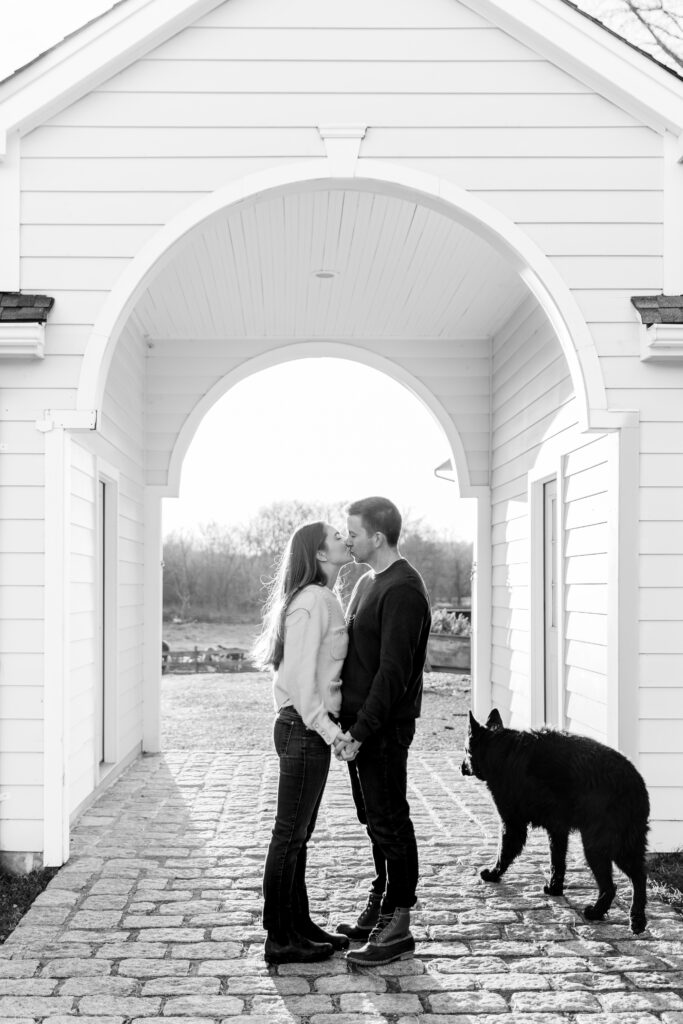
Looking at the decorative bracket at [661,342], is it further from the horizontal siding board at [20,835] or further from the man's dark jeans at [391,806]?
the horizontal siding board at [20,835]

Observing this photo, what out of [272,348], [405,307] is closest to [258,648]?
[405,307]

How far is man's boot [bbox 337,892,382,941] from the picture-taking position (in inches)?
173

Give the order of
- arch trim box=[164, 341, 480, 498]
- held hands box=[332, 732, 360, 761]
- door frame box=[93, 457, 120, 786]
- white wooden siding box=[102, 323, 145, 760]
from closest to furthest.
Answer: held hands box=[332, 732, 360, 761], door frame box=[93, 457, 120, 786], white wooden siding box=[102, 323, 145, 760], arch trim box=[164, 341, 480, 498]

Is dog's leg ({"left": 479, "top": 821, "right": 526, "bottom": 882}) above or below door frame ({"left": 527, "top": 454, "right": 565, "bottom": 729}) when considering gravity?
below

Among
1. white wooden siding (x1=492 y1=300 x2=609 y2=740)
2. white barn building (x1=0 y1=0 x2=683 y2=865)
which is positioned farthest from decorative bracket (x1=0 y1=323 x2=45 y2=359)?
white wooden siding (x1=492 y1=300 x2=609 y2=740)

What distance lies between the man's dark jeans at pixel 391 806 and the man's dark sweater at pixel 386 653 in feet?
0.32

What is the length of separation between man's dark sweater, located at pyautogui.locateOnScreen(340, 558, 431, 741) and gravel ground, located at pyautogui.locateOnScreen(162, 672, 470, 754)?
224 inches

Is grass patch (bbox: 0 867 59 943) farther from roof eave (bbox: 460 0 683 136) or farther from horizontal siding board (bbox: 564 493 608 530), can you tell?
roof eave (bbox: 460 0 683 136)

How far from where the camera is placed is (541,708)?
26.2ft

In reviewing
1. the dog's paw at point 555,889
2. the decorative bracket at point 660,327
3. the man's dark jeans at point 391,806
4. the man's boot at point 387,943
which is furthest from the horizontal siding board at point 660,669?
the man's boot at point 387,943

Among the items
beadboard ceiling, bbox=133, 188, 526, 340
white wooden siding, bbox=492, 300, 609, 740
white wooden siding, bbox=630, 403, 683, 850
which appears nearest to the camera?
white wooden siding, bbox=630, 403, 683, 850

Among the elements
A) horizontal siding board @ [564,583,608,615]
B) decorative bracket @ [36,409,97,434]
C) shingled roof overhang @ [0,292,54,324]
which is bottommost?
horizontal siding board @ [564,583,608,615]

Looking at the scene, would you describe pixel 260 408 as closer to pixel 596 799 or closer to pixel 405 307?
pixel 405 307

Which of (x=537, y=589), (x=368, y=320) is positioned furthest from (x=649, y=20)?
(x=537, y=589)
